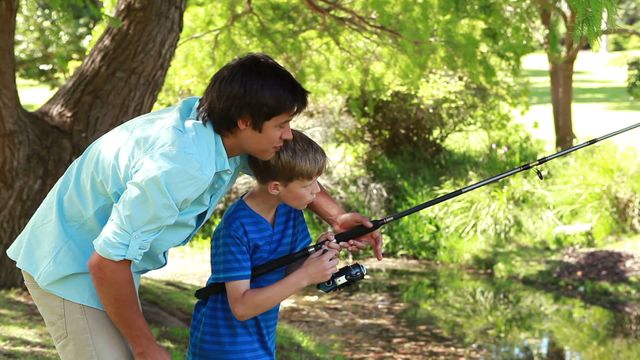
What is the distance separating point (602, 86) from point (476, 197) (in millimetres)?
16158

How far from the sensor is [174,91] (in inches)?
402

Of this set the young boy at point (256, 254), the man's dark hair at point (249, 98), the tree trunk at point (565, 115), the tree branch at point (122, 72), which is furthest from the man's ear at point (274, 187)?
the tree trunk at point (565, 115)

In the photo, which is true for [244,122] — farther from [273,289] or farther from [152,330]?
[152,330]

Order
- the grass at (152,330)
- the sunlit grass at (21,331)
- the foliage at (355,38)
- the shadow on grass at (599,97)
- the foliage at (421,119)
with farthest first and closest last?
1. the shadow on grass at (599,97)
2. the foliage at (421,119)
3. the foliage at (355,38)
4. the grass at (152,330)
5. the sunlit grass at (21,331)

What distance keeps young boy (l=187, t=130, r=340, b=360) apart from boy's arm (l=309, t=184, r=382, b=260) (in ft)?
0.92

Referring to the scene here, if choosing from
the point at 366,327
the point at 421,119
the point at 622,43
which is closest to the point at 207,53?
the point at 366,327

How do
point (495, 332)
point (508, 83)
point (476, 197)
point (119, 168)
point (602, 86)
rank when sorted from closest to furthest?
1. point (119, 168)
2. point (495, 332)
3. point (476, 197)
4. point (508, 83)
5. point (602, 86)

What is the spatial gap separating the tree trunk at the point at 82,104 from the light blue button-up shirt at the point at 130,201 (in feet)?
10.9

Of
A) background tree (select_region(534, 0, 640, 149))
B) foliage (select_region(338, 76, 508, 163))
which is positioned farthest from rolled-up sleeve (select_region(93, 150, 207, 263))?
foliage (select_region(338, 76, 508, 163))

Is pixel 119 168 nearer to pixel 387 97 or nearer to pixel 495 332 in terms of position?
pixel 495 332

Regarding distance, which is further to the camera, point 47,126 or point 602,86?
point 602,86

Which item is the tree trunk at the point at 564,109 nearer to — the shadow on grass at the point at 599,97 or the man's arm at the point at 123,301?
the shadow on grass at the point at 599,97

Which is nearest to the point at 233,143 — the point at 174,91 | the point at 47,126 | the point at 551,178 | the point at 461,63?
the point at 47,126

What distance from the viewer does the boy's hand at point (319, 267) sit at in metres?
2.58
